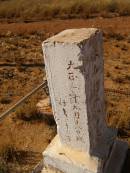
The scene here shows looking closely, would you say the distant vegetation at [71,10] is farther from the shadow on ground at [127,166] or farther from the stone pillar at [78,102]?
the stone pillar at [78,102]

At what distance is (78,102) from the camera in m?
3.18

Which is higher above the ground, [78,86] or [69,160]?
[78,86]

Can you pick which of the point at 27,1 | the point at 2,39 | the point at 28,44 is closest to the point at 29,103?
the point at 28,44

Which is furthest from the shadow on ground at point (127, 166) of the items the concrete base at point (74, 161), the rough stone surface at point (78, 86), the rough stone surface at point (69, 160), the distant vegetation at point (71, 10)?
the distant vegetation at point (71, 10)

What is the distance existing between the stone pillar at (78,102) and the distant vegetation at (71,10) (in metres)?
10.5

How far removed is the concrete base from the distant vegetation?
10305mm

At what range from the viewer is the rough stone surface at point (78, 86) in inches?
116

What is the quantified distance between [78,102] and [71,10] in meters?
11.8

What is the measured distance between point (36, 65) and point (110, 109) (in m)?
3.07

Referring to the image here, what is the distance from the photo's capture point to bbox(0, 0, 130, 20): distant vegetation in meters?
13.8

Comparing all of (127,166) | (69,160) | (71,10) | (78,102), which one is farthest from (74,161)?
(71,10)

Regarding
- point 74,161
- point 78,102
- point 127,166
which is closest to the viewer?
point 78,102

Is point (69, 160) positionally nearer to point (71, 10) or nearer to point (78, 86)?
point (78, 86)

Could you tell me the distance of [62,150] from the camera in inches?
141
